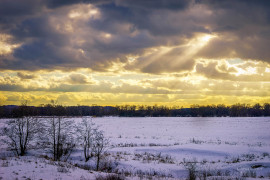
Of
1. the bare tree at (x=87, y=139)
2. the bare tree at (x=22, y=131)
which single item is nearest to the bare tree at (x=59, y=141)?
the bare tree at (x=87, y=139)

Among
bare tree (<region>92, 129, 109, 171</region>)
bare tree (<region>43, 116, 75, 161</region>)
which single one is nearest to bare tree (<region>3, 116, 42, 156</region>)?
bare tree (<region>43, 116, 75, 161</region>)

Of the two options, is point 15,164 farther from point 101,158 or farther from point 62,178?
point 101,158

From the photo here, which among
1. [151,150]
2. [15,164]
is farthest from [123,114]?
[15,164]

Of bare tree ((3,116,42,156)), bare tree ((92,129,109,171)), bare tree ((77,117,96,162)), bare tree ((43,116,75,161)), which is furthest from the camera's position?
bare tree ((3,116,42,156))

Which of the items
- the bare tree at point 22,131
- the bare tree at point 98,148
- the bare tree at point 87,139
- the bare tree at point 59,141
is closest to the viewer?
the bare tree at point 98,148

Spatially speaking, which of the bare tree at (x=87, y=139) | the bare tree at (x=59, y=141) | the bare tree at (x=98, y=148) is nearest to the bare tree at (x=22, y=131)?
the bare tree at (x=59, y=141)

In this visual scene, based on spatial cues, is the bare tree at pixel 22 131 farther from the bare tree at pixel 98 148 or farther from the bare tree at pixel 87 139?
the bare tree at pixel 98 148

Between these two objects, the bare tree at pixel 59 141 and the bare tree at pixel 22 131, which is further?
the bare tree at pixel 22 131

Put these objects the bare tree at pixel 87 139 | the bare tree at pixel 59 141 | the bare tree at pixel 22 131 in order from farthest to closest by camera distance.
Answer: the bare tree at pixel 22 131, the bare tree at pixel 59 141, the bare tree at pixel 87 139

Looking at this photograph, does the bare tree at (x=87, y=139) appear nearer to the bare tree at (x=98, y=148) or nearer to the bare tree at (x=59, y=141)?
the bare tree at (x=98, y=148)

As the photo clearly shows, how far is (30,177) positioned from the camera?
11.3m

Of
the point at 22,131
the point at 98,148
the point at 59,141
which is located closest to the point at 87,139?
the point at 59,141

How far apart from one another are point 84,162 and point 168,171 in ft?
27.1

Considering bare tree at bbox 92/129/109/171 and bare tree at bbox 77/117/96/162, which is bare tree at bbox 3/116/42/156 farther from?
bare tree at bbox 92/129/109/171
